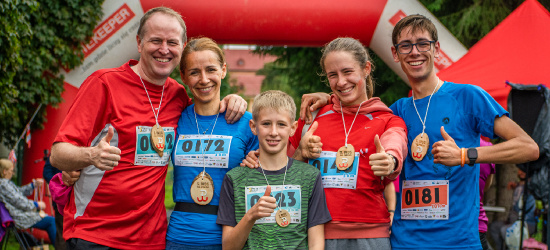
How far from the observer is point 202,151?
2.62 m

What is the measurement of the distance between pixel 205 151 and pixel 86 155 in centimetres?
62

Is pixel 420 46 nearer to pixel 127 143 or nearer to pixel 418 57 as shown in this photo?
pixel 418 57

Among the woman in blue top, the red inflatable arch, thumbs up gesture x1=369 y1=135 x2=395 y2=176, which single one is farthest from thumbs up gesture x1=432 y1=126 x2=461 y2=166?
the red inflatable arch

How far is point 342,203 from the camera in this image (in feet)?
8.05

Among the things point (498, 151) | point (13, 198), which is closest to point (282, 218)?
point (498, 151)

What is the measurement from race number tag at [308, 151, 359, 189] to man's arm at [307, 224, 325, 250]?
0.22 metres

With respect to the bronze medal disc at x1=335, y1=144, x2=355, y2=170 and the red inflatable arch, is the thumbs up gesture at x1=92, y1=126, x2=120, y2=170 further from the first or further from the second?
the red inflatable arch

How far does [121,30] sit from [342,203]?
4.58 m

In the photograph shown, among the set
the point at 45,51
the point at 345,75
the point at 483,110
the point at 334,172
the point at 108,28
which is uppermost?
the point at 108,28

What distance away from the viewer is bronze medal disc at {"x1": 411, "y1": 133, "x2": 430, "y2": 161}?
8.18ft

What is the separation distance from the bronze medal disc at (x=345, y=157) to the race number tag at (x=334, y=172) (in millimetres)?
24

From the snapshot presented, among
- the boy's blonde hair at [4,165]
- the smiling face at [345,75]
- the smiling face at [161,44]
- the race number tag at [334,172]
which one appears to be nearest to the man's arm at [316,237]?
the race number tag at [334,172]

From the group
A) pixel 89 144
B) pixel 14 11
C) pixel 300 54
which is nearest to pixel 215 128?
pixel 89 144

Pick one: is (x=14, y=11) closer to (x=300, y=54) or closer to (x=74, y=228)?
(x=74, y=228)
